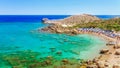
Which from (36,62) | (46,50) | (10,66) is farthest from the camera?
(46,50)

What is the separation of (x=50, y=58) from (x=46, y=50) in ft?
28.8

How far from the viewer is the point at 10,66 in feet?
121

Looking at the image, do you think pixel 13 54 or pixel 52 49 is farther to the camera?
pixel 52 49

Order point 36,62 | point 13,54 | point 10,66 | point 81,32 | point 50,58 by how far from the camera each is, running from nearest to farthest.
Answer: point 10,66 → point 36,62 → point 50,58 → point 13,54 → point 81,32

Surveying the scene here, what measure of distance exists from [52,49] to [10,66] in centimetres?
1652

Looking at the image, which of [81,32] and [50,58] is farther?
[81,32]

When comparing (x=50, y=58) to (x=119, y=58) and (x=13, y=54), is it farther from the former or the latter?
(x=119, y=58)

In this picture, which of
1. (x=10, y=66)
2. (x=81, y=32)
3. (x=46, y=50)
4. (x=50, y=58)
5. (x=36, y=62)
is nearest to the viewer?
(x=10, y=66)

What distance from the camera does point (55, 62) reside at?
39.7 metres

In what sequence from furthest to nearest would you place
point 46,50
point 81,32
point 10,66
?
point 81,32
point 46,50
point 10,66

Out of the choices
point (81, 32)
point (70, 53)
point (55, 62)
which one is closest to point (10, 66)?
point (55, 62)

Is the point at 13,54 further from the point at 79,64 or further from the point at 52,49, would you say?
the point at 79,64

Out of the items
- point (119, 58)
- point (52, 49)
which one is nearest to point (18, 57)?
point (52, 49)

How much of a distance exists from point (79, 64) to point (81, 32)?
42.3 m
